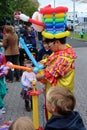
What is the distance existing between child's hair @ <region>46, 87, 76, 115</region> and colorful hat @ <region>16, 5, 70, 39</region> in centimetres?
145

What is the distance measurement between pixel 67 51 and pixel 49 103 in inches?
59.8

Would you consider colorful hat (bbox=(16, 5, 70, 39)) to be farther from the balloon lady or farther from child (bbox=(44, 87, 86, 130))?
child (bbox=(44, 87, 86, 130))

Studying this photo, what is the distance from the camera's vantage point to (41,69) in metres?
5.14

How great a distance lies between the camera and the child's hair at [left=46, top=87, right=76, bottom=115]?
365 cm

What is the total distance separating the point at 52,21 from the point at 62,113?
176cm

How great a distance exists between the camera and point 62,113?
3.67 m

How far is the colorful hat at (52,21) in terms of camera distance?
16.8 feet

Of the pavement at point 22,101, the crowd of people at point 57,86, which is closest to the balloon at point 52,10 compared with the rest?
the crowd of people at point 57,86

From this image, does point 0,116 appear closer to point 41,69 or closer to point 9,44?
point 41,69

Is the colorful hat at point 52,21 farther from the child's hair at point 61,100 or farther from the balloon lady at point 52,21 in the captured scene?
the child's hair at point 61,100

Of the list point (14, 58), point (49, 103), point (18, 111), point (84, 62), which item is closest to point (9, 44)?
point (14, 58)

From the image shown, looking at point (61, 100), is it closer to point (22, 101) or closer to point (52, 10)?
point (52, 10)

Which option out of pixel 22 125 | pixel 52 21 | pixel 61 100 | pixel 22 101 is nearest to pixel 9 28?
pixel 22 101

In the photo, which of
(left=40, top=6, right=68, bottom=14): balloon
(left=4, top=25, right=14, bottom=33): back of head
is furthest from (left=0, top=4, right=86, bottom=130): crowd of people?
(left=4, top=25, right=14, bottom=33): back of head
